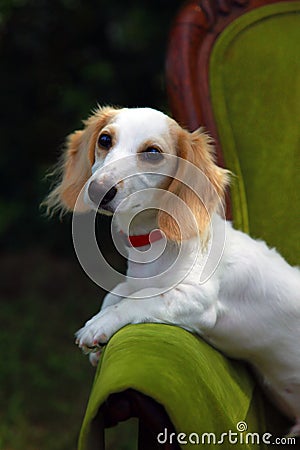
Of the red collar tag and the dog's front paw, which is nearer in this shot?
the dog's front paw

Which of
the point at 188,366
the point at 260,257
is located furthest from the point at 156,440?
the point at 260,257

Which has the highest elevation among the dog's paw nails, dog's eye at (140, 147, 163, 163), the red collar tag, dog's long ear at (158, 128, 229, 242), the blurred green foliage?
dog's eye at (140, 147, 163, 163)

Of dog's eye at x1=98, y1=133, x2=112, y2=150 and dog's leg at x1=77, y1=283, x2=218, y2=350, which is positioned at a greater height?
dog's eye at x1=98, y1=133, x2=112, y2=150

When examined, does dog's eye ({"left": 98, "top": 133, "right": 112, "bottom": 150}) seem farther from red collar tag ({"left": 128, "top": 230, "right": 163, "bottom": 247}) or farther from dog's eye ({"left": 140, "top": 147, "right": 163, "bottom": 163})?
red collar tag ({"left": 128, "top": 230, "right": 163, "bottom": 247})

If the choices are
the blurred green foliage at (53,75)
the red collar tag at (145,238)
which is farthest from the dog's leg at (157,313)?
the blurred green foliage at (53,75)

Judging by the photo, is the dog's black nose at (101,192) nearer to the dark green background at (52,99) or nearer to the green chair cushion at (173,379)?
the green chair cushion at (173,379)

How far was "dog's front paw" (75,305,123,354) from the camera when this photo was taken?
1.59 meters

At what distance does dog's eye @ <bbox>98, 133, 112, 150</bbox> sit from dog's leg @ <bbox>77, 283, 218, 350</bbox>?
1.04 feet

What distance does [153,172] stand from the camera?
1658 millimetres

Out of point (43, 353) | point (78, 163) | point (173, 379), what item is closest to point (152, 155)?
point (78, 163)

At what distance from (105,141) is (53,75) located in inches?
92.9

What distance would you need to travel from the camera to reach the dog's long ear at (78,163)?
1.81 m

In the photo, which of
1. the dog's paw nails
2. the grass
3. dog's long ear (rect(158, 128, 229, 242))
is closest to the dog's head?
dog's long ear (rect(158, 128, 229, 242))

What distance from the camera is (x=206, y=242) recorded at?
174 cm
